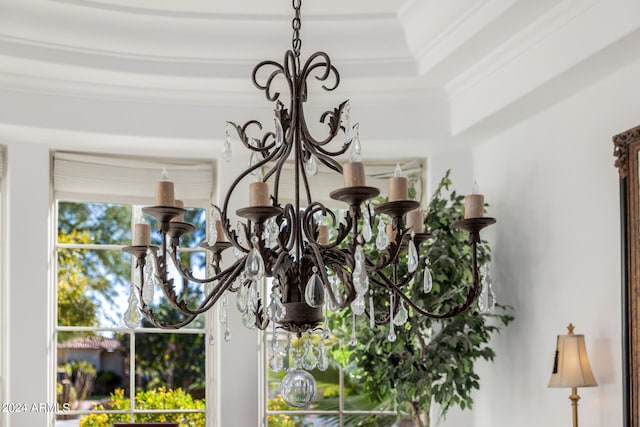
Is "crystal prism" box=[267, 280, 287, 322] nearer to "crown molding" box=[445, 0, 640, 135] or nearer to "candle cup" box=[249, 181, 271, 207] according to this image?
"candle cup" box=[249, 181, 271, 207]

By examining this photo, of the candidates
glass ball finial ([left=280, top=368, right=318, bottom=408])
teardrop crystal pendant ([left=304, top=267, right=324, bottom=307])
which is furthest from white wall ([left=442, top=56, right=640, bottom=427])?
teardrop crystal pendant ([left=304, top=267, right=324, bottom=307])

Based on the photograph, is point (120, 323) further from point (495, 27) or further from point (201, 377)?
point (495, 27)

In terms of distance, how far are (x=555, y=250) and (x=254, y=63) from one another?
1822 mm

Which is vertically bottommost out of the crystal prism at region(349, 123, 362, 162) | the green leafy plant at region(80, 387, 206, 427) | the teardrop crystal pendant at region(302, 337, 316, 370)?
the green leafy plant at region(80, 387, 206, 427)

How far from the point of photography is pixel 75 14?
445 cm

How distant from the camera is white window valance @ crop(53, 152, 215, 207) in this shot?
5250mm

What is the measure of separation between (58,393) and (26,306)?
549 mm

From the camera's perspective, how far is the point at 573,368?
3883 mm

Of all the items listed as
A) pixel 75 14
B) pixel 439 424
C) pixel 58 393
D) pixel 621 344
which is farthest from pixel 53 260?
pixel 621 344

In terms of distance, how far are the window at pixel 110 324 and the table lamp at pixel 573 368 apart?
7.39 ft

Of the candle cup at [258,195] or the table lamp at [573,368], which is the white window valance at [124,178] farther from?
the candle cup at [258,195]

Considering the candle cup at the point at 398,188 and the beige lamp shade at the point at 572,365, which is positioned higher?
the candle cup at the point at 398,188

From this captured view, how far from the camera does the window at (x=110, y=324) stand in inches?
206

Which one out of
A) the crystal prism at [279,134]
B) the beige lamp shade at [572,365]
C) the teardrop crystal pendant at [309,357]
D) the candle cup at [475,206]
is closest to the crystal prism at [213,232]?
the crystal prism at [279,134]
